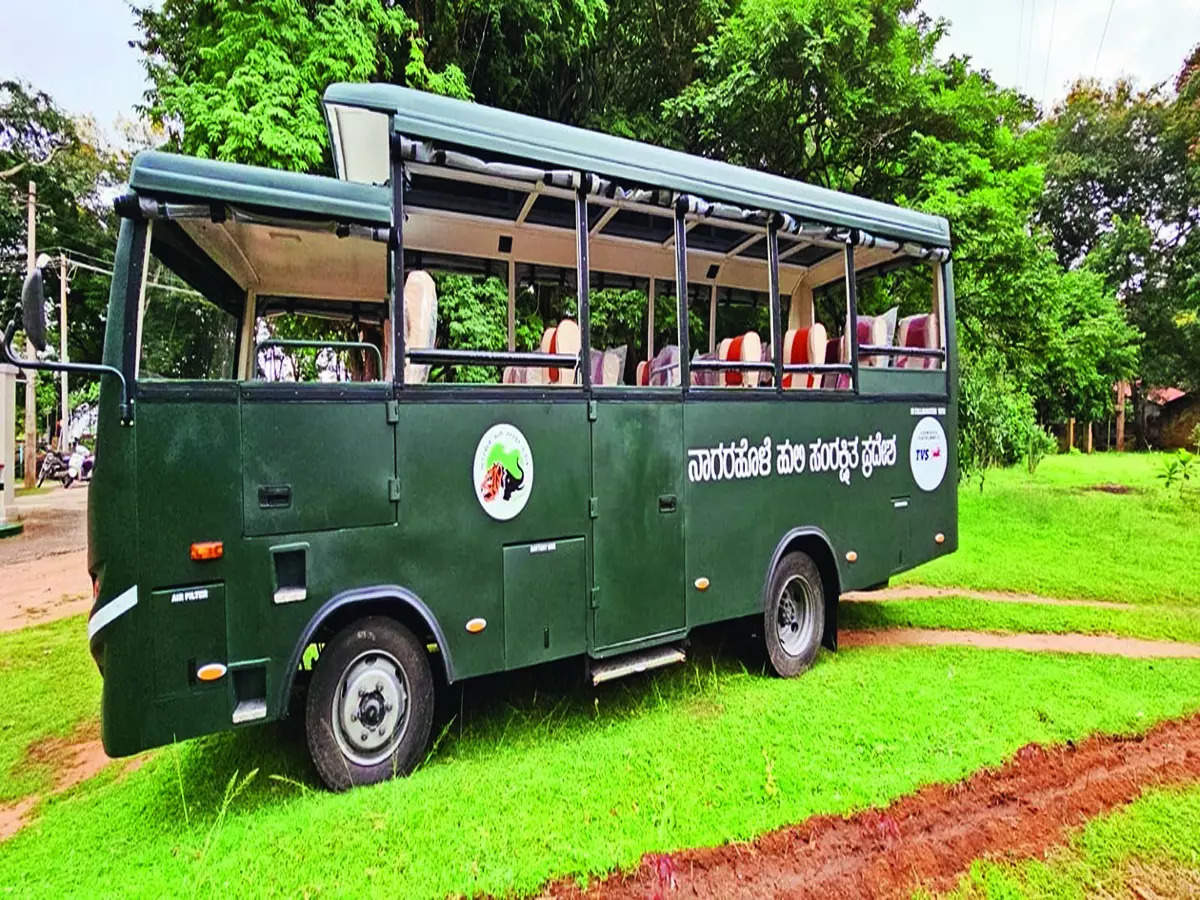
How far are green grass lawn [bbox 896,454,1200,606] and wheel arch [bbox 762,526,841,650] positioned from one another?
3.20 meters

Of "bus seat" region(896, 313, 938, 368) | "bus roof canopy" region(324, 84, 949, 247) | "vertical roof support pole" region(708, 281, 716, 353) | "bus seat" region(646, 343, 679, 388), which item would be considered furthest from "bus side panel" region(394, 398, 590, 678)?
"bus seat" region(896, 313, 938, 368)

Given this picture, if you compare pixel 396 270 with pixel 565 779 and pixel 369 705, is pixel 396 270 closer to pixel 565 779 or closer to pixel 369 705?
pixel 369 705

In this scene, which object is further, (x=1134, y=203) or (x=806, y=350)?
(x=1134, y=203)

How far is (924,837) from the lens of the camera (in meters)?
3.22

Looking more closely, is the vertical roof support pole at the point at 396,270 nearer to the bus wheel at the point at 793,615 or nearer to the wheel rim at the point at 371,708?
→ the wheel rim at the point at 371,708

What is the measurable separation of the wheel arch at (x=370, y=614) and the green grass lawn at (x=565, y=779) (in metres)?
0.61

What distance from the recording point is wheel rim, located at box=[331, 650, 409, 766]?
352 cm

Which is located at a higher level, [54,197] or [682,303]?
[54,197]

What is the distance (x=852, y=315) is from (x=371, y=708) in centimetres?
429

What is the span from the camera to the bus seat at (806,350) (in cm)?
554

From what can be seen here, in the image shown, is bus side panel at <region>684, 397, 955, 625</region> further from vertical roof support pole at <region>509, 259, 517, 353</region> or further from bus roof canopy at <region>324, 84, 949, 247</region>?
vertical roof support pole at <region>509, 259, 517, 353</region>

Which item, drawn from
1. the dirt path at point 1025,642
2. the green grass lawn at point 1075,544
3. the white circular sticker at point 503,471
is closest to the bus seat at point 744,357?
the white circular sticker at point 503,471

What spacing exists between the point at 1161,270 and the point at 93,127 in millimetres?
41610

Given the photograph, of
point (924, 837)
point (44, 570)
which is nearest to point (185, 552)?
point (924, 837)
